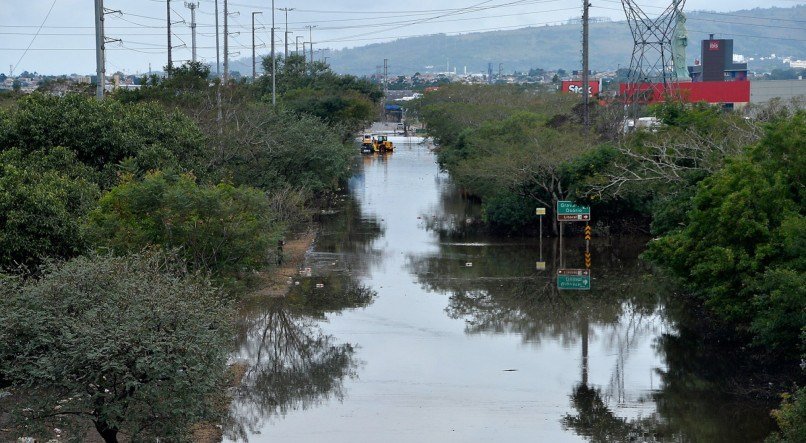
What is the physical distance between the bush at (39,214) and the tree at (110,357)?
21.6 ft

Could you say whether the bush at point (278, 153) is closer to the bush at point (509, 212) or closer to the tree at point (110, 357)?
the bush at point (509, 212)

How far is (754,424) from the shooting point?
18.2 metres

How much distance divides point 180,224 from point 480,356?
6982mm

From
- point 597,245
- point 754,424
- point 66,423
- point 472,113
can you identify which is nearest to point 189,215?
point 66,423

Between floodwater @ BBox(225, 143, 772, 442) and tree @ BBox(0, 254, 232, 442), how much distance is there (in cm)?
383

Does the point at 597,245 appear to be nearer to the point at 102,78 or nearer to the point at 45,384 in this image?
the point at 102,78

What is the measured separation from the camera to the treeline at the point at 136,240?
1371 centimetres

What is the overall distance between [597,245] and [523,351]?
15.1 m

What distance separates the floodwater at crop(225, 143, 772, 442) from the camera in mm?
18203

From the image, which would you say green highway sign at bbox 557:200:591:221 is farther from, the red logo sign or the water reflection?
the red logo sign

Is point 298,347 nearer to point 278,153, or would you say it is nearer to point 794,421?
point 794,421

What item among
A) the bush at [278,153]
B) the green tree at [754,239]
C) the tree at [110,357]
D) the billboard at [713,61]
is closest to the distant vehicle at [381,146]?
the billboard at [713,61]

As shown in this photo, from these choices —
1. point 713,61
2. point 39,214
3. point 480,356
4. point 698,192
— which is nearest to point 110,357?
point 39,214

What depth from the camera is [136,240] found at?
894 inches
